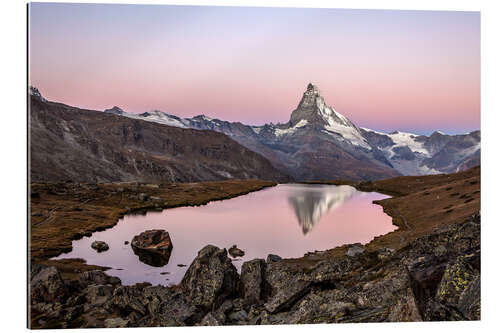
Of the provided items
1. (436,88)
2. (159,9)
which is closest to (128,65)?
(159,9)

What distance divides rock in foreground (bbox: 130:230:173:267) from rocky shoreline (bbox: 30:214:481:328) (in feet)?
42.3

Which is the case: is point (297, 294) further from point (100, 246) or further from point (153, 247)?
point (100, 246)

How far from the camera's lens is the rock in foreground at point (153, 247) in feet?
118

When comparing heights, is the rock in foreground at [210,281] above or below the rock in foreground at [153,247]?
above

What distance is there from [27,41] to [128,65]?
916 cm

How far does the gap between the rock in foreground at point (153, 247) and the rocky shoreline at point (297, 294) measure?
1290 cm

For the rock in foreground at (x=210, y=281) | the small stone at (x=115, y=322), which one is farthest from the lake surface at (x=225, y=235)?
the small stone at (x=115, y=322)

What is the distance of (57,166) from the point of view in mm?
143250

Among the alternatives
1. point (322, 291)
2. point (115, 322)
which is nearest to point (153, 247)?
point (115, 322)

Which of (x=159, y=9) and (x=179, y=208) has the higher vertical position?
(x=159, y=9)

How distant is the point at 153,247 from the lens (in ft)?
127

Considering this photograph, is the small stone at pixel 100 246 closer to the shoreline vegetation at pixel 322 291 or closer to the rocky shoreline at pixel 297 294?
the shoreline vegetation at pixel 322 291
